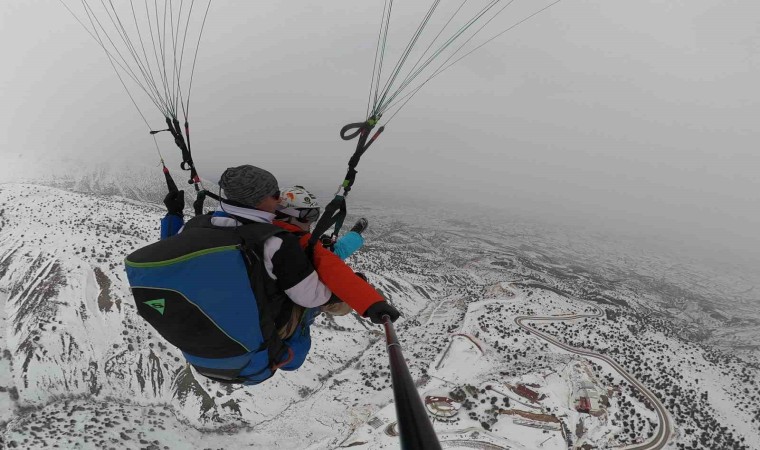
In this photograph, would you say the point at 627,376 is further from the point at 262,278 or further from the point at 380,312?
the point at 262,278

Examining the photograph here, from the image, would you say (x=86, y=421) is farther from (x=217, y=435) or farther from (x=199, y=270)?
(x=199, y=270)

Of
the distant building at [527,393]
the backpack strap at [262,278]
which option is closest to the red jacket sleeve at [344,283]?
the backpack strap at [262,278]

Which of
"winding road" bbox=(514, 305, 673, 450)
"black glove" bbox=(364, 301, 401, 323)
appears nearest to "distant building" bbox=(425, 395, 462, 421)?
"winding road" bbox=(514, 305, 673, 450)

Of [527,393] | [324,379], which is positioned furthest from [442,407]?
[324,379]

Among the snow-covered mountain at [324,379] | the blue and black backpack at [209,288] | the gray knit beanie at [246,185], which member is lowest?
the snow-covered mountain at [324,379]

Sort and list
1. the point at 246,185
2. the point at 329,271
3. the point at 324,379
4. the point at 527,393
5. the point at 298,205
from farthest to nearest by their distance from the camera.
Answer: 1. the point at 324,379
2. the point at 527,393
3. the point at 298,205
4. the point at 246,185
5. the point at 329,271

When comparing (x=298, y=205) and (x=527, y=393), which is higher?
(x=298, y=205)

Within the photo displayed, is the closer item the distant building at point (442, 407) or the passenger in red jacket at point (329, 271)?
the passenger in red jacket at point (329, 271)

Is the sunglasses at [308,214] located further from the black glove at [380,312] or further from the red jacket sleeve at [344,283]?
the black glove at [380,312]

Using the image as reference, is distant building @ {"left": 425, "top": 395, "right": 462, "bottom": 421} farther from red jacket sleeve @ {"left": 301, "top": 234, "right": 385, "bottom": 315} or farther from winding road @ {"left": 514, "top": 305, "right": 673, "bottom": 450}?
red jacket sleeve @ {"left": 301, "top": 234, "right": 385, "bottom": 315}
